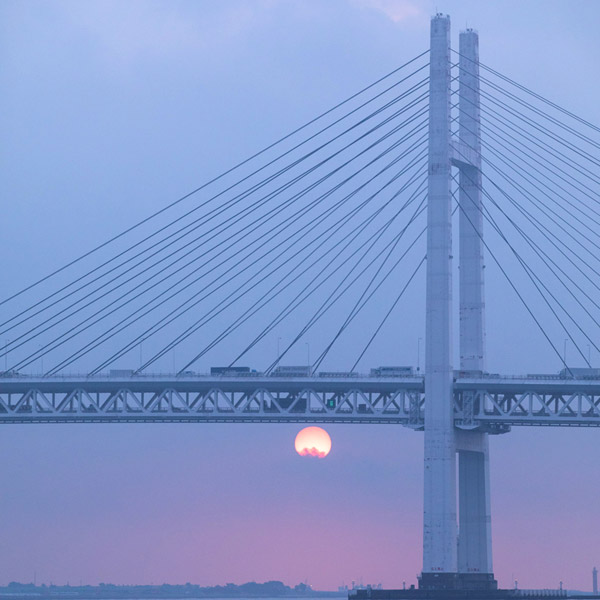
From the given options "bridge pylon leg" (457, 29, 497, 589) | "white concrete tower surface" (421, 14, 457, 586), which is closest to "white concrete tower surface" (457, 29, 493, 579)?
"bridge pylon leg" (457, 29, 497, 589)

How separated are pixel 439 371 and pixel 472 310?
6463 mm

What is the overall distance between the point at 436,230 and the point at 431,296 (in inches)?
126

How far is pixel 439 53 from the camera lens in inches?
3403

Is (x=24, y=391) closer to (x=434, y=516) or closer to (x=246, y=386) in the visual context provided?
(x=246, y=386)

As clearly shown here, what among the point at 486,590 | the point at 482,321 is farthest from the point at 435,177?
the point at 486,590

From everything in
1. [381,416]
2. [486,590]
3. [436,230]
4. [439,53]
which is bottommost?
[486,590]

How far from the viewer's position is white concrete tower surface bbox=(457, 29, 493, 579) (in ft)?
293

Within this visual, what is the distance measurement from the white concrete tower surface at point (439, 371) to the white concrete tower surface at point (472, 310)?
146 inches

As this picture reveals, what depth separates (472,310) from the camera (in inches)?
3541

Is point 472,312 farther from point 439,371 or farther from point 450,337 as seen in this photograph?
point 439,371

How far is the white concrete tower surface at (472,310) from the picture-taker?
89.4 m

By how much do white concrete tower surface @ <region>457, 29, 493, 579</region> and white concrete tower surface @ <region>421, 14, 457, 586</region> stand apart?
12.1 feet

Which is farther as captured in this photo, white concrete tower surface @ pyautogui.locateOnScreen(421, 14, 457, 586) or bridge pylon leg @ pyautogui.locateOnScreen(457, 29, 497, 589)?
bridge pylon leg @ pyautogui.locateOnScreen(457, 29, 497, 589)

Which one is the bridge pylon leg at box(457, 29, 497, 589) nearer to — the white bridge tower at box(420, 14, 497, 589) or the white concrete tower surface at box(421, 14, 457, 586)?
the white bridge tower at box(420, 14, 497, 589)
